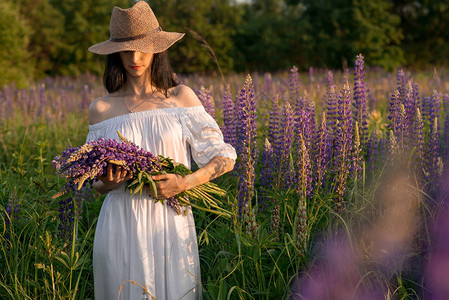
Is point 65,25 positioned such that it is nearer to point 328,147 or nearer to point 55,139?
point 55,139

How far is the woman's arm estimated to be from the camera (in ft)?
8.16

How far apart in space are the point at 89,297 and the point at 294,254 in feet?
4.84

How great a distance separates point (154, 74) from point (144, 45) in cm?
24

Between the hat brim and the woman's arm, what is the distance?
730 mm

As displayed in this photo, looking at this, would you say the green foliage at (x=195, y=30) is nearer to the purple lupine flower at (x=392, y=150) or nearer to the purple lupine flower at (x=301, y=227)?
the purple lupine flower at (x=392, y=150)

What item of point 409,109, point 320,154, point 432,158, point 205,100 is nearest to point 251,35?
point 205,100

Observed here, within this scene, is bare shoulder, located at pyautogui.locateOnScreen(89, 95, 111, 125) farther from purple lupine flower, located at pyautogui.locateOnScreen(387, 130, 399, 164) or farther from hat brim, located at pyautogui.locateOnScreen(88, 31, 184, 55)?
purple lupine flower, located at pyautogui.locateOnScreen(387, 130, 399, 164)

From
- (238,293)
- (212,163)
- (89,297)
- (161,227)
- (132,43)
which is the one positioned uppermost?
(132,43)

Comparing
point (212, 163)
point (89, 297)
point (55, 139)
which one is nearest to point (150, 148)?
point (212, 163)

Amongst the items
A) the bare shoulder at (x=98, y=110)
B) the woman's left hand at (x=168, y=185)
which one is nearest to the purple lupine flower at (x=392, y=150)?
the woman's left hand at (x=168, y=185)

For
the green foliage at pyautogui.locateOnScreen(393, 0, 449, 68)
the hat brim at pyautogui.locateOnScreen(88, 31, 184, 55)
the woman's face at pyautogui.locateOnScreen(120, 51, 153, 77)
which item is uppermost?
the hat brim at pyautogui.locateOnScreen(88, 31, 184, 55)

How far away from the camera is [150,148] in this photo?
273cm

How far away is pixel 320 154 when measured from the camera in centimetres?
328

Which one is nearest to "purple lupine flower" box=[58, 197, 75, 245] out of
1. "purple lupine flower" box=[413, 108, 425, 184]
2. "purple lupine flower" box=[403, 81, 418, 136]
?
"purple lupine flower" box=[413, 108, 425, 184]
